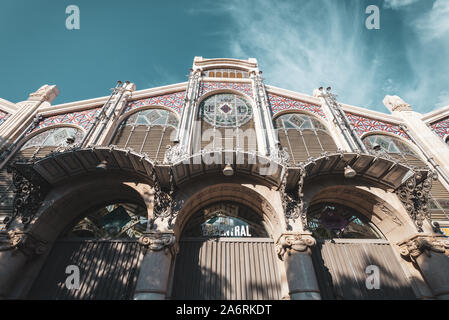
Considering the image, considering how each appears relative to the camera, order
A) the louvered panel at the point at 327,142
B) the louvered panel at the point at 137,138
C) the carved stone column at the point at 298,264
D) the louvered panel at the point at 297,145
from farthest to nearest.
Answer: the louvered panel at the point at 327,142 < the louvered panel at the point at 137,138 < the louvered panel at the point at 297,145 < the carved stone column at the point at 298,264

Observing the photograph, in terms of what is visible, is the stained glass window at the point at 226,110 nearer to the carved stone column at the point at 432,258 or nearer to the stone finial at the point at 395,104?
the carved stone column at the point at 432,258

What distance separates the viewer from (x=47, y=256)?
786 cm

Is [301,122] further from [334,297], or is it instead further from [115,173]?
[115,173]

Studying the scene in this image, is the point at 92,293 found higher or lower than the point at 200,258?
lower

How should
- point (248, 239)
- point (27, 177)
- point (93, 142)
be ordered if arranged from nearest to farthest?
1. point (27, 177)
2. point (248, 239)
3. point (93, 142)

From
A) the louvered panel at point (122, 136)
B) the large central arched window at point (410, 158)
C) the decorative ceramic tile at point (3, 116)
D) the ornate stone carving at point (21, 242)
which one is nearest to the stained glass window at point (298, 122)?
the large central arched window at point (410, 158)

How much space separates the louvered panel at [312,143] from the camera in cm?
1105

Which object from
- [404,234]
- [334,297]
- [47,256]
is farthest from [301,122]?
[47,256]

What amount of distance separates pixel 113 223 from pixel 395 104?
17.7 metres

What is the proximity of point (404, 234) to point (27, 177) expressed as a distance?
1344 centimetres

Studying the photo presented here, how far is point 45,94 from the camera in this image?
13.7 meters

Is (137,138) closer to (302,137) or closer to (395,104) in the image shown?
(302,137)

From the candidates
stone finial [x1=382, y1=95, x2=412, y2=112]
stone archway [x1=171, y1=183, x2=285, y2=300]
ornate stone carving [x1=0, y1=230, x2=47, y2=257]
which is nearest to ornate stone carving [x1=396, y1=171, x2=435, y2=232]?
stone archway [x1=171, y1=183, x2=285, y2=300]

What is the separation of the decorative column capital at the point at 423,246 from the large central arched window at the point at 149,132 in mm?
10113
